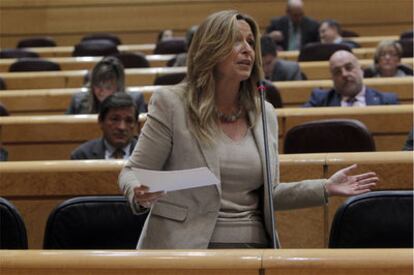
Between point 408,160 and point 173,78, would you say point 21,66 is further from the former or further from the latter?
point 408,160

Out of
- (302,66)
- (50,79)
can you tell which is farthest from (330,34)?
(50,79)

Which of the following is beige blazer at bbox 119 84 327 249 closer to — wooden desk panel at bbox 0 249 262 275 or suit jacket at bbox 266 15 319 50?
wooden desk panel at bbox 0 249 262 275

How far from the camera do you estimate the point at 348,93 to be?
4082 millimetres

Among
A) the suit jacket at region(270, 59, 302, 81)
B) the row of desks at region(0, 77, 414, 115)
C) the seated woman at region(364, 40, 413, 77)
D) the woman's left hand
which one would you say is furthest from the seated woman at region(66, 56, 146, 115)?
the woman's left hand

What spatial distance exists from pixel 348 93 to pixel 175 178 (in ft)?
8.20

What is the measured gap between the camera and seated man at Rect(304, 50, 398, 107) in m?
4.06

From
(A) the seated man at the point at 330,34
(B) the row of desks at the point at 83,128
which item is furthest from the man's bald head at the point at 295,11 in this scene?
(B) the row of desks at the point at 83,128

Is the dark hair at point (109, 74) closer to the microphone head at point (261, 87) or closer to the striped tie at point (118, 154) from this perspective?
the striped tie at point (118, 154)

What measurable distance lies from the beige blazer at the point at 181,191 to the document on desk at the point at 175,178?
12 cm

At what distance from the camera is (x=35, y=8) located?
27.5 ft

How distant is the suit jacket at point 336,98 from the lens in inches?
159

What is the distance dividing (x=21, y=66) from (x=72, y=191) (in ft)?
11.7

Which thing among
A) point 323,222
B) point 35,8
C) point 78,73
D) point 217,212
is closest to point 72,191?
point 323,222

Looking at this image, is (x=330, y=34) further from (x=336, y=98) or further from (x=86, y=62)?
(x=336, y=98)
